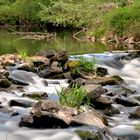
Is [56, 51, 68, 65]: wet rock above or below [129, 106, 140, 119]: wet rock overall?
below

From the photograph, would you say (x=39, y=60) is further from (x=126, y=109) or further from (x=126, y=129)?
(x=126, y=129)

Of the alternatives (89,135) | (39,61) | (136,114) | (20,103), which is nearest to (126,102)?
(136,114)

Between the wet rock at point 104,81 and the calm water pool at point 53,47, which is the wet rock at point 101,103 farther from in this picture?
the calm water pool at point 53,47

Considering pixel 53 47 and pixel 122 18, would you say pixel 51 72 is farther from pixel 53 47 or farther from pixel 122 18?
pixel 122 18

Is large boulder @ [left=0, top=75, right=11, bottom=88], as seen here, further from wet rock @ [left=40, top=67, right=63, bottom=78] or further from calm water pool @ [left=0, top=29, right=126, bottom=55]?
calm water pool @ [left=0, top=29, right=126, bottom=55]

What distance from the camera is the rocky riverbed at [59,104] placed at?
9211 mm

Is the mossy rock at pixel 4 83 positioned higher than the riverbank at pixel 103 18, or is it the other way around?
the mossy rock at pixel 4 83

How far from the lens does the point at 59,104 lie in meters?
10.1

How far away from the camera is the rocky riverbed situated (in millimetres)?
9211

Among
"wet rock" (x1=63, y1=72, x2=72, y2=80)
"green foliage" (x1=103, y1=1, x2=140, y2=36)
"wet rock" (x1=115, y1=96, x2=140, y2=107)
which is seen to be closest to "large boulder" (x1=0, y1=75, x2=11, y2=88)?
"wet rock" (x1=63, y1=72, x2=72, y2=80)

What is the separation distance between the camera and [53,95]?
1290cm

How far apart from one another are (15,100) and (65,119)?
2.15 meters

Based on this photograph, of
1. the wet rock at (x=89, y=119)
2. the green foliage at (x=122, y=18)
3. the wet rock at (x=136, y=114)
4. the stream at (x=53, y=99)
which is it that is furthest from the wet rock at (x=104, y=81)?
the green foliage at (x=122, y=18)

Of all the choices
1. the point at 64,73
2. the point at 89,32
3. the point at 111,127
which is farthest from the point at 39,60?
the point at 89,32
